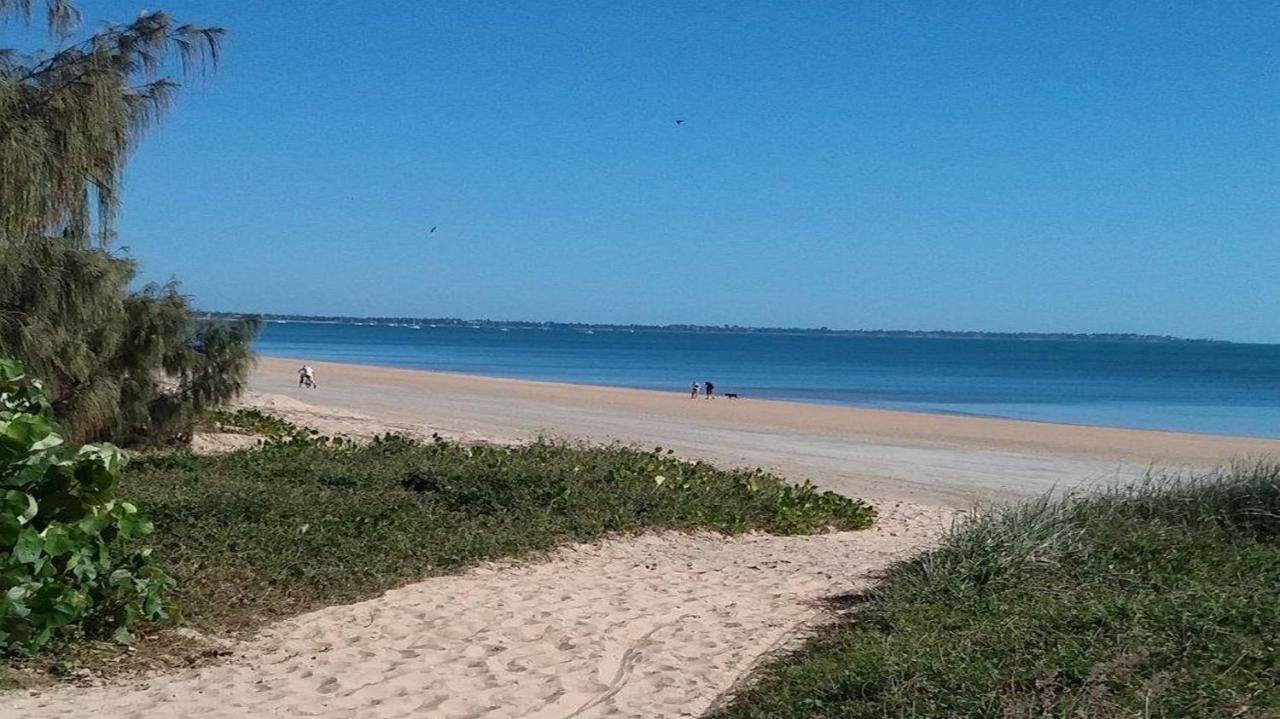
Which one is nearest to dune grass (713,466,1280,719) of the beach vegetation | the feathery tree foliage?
the beach vegetation

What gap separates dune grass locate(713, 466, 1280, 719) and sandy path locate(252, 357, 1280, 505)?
268 inches

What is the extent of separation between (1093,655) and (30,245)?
8.48 meters

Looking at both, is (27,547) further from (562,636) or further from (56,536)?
(562,636)

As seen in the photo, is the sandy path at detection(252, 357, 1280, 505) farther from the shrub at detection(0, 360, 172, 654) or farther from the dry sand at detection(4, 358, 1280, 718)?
the shrub at detection(0, 360, 172, 654)

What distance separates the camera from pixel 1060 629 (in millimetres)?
5938

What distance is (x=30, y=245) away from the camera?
392 inches

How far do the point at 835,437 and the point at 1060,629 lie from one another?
19.0 metres

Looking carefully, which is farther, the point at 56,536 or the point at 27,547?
the point at 56,536

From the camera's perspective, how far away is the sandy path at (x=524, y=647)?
18.6ft

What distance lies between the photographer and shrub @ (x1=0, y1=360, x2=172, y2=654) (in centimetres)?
577

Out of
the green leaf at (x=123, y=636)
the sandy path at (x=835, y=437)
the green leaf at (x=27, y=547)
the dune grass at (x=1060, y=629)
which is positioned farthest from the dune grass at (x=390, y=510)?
the sandy path at (x=835, y=437)

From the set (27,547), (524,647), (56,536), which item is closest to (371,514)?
(524,647)

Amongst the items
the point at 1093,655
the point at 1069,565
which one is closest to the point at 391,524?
the point at 1069,565

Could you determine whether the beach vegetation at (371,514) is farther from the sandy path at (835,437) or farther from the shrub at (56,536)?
the sandy path at (835,437)
